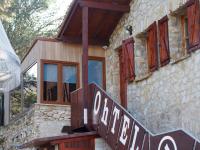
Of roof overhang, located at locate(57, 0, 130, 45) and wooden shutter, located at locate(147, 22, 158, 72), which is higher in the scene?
roof overhang, located at locate(57, 0, 130, 45)

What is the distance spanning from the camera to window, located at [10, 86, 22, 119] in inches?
701

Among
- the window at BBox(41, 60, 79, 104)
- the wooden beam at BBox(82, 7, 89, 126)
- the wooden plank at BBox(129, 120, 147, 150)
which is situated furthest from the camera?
the window at BBox(41, 60, 79, 104)

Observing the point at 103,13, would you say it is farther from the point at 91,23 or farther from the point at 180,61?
the point at 180,61

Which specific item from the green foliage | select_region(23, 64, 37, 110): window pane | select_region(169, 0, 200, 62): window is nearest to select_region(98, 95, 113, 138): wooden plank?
select_region(169, 0, 200, 62): window

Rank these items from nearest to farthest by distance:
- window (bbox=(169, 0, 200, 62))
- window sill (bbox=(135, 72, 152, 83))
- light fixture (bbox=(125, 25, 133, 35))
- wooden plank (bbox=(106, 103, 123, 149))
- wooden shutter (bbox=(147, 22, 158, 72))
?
window (bbox=(169, 0, 200, 62))
wooden plank (bbox=(106, 103, 123, 149))
wooden shutter (bbox=(147, 22, 158, 72))
window sill (bbox=(135, 72, 152, 83))
light fixture (bbox=(125, 25, 133, 35))

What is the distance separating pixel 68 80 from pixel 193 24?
6.81 meters

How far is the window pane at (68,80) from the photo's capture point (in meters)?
15.1

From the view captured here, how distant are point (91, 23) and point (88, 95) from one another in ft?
10.3

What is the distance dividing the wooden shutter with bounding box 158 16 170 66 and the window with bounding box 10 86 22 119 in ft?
27.0

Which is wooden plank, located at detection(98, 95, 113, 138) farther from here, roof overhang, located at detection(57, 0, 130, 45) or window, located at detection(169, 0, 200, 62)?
roof overhang, located at detection(57, 0, 130, 45)

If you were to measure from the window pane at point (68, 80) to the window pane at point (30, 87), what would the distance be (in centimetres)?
106

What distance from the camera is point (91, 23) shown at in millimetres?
13953

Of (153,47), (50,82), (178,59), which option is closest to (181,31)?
(178,59)

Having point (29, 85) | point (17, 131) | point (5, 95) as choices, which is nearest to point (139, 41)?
point (29, 85)
